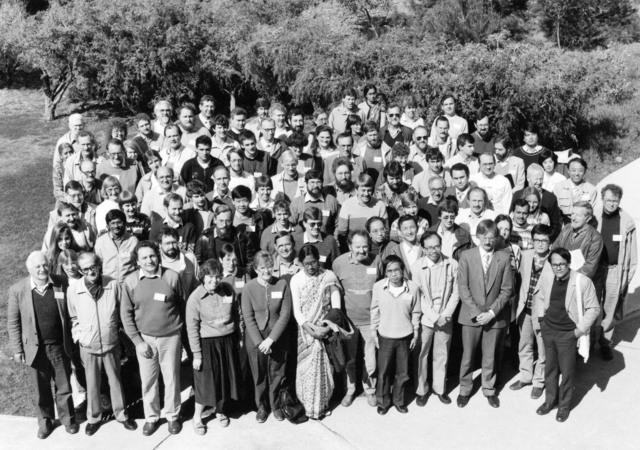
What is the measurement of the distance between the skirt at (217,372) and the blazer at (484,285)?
7.21ft

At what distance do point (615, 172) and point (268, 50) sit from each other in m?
6.67

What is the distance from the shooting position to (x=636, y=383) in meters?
6.92

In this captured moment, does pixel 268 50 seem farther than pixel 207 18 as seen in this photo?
No

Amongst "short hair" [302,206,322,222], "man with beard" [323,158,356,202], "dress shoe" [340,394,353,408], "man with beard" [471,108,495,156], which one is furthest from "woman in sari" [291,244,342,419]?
"man with beard" [471,108,495,156]

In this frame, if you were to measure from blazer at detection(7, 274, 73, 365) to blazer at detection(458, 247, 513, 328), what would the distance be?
363 cm

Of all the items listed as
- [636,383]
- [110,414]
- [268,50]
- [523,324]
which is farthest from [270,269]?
[268,50]

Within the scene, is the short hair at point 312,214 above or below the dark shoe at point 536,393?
above

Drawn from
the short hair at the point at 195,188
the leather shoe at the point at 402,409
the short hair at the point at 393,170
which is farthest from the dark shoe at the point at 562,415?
the short hair at the point at 195,188

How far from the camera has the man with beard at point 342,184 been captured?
802 centimetres

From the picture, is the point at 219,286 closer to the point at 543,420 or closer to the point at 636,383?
the point at 543,420

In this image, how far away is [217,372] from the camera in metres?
6.41

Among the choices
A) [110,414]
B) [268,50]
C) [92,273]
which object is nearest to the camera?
[92,273]

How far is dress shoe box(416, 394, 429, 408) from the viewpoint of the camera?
6750 mm

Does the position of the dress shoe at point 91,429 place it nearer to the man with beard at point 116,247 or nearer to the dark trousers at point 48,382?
the dark trousers at point 48,382
